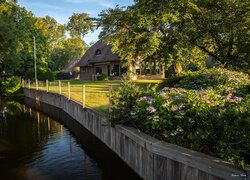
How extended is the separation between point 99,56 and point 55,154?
106 ft

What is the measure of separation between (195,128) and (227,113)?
0.81 metres

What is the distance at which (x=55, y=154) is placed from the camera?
1077 cm

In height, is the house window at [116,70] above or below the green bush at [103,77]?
above

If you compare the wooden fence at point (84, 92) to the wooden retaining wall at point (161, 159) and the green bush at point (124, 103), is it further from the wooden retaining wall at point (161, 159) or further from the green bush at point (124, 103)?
the wooden retaining wall at point (161, 159)

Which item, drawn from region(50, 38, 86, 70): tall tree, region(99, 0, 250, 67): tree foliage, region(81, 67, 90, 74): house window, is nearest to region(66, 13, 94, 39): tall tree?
region(50, 38, 86, 70): tall tree

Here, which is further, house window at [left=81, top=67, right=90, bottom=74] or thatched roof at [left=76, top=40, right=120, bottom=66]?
house window at [left=81, top=67, right=90, bottom=74]

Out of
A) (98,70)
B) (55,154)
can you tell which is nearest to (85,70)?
(98,70)

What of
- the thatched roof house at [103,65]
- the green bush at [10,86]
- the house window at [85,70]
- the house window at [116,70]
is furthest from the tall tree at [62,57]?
the green bush at [10,86]

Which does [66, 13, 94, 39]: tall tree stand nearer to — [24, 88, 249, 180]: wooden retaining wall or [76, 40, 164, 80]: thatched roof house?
[76, 40, 164, 80]: thatched roof house

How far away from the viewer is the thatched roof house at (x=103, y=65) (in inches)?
1530

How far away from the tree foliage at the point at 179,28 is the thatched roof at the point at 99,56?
21.1 meters

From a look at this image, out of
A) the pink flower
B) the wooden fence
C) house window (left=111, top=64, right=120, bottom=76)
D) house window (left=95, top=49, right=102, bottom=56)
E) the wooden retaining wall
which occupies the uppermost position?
house window (left=95, top=49, right=102, bottom=56)

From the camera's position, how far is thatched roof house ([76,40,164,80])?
38.8m

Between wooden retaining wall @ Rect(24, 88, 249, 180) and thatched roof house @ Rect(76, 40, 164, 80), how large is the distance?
28.7 m
